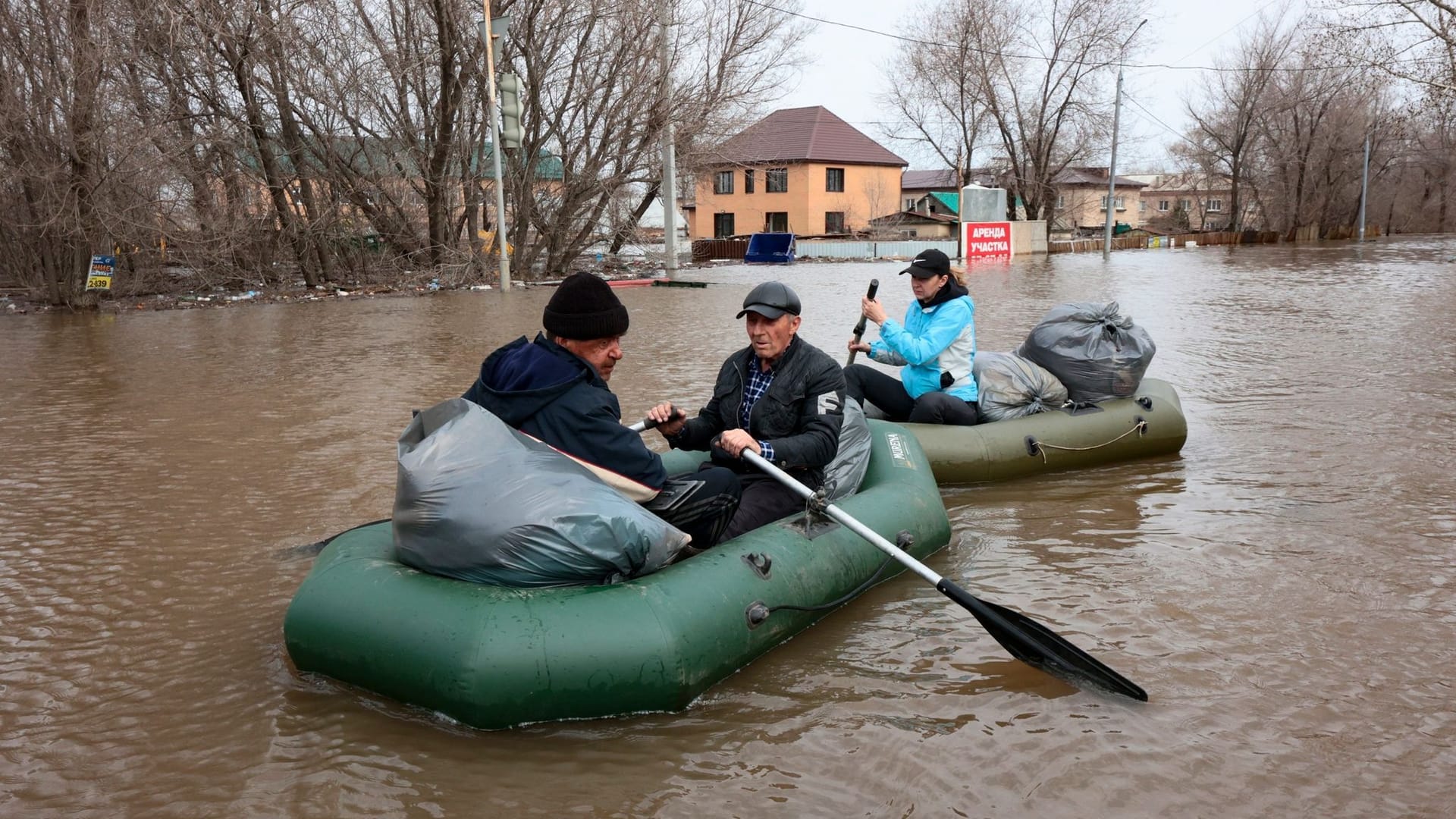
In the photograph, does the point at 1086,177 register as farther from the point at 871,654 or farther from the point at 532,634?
the point at 532,634

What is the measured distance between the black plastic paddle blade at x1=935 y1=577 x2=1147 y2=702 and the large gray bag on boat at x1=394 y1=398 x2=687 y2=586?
1.26m

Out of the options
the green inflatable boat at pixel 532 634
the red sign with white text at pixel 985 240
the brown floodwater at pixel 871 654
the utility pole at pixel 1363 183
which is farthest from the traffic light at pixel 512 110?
the utility pole at pixel 1363 183

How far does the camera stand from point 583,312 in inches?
152

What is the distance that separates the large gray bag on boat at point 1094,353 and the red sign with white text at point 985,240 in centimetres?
2650

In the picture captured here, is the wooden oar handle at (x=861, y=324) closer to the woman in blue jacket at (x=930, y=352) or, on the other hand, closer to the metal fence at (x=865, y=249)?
the woman in blue jacket at (x=930, y=352)

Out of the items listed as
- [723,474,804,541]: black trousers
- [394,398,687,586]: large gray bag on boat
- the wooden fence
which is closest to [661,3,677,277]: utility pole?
the wooden fence

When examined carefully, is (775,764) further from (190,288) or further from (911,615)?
(190,288)

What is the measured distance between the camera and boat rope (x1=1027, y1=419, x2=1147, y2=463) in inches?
258

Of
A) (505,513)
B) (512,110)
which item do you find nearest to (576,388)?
(505,513)

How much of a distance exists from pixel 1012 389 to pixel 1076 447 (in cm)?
54

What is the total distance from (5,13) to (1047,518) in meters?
17.0

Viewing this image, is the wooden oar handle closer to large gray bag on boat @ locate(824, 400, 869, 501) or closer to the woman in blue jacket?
the woman in blue jacket

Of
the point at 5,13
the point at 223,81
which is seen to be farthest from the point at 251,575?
the point at 223,81

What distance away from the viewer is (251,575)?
500cm
